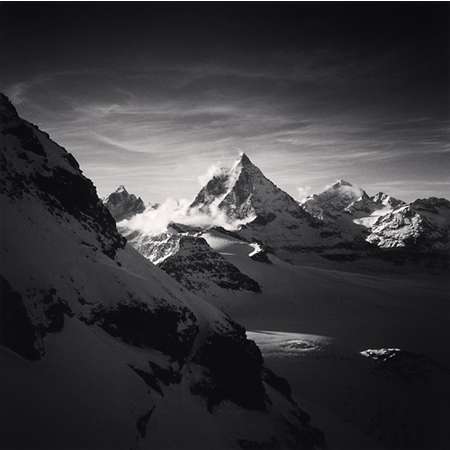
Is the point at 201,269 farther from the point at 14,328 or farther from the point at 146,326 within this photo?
the point at 14,328

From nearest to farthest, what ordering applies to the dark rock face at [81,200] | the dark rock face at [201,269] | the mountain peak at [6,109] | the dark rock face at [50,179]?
the dark rock face at [50,179], the dark rock face at [81,200], the mountain peak at [6,109], the dark rock face at [201,269]

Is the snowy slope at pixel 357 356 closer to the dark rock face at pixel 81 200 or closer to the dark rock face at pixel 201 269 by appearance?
the dark rock face at pixel 201 269

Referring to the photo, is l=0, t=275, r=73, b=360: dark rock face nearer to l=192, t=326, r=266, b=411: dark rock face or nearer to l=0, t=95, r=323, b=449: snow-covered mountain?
l=0, t=95, r=323, b=449: snow-covered mountain

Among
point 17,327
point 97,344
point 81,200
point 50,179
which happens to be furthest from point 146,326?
point 50,179

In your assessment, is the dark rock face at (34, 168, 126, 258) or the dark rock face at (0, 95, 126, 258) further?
the dark rock face at (34, 168, 126, 258)

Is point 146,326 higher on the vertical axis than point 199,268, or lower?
lower

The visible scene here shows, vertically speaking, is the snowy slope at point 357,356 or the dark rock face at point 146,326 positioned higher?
the dark rock face at point 146,326

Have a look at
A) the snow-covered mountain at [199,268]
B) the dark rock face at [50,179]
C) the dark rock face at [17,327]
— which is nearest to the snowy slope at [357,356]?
the snow-covered mountain at [199,268]

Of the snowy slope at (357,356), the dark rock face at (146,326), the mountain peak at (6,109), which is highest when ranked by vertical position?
the mountain peak at (6,109)

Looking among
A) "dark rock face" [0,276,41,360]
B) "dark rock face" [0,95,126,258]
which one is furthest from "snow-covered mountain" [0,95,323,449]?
"dark rock face" [0,95,126,258]
